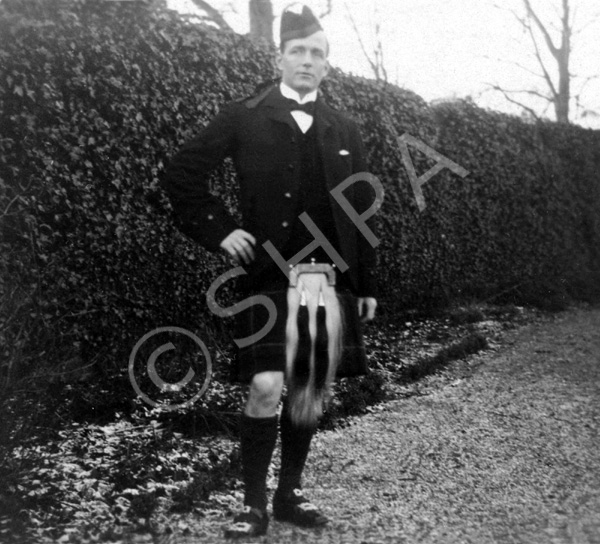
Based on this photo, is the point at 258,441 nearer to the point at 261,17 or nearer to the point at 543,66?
the point at 261,17

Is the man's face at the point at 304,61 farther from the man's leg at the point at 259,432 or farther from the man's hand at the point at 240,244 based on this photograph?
the man's leg at the point at 259,432

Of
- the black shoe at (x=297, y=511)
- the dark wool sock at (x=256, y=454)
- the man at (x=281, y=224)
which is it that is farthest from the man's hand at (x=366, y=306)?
the black shoe at (x=297, y=511)

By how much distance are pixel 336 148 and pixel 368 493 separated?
1.67m

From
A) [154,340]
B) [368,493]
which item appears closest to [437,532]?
[368,493]

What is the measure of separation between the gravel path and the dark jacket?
43.9 inches

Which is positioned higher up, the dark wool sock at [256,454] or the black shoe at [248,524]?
the dark wool sock at [256,454]

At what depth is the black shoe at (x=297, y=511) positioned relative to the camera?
10.4 feet

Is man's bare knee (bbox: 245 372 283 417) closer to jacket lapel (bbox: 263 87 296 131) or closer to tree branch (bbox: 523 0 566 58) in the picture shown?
jacket lapel (bbox: 263 87 296 131)

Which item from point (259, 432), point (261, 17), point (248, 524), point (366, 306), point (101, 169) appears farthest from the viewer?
point (261, 17)

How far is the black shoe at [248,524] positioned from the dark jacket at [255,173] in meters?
0.93

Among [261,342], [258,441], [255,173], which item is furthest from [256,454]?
[255,173]

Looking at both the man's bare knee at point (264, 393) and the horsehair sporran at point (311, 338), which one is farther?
the horsehair sporran at point (311, 338)

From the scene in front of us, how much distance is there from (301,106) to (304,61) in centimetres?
18

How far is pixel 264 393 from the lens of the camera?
9.97 ft
